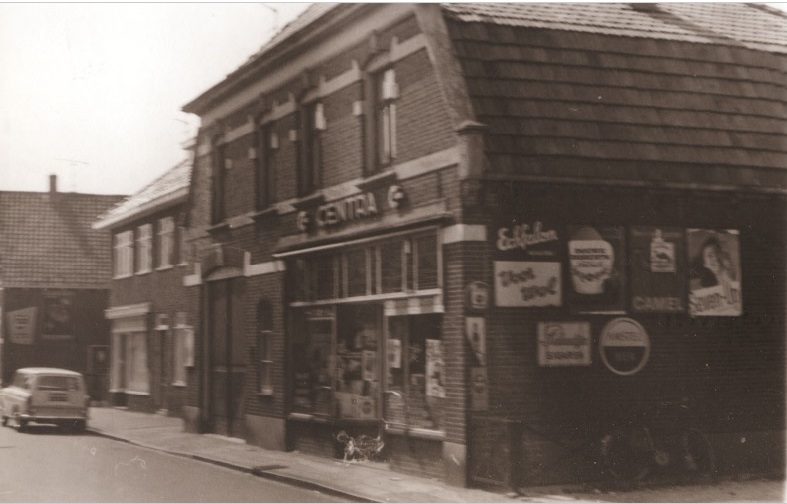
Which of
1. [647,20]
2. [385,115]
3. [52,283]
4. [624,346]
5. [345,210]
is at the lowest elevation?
[624,346]

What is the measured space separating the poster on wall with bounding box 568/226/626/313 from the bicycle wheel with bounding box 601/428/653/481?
1.73 m

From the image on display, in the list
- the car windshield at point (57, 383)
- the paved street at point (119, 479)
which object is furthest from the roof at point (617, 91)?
the car windshield at point (57, 383)

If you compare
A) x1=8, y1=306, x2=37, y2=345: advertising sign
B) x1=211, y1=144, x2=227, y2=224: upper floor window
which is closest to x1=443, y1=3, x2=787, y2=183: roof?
x1=211, y1=144, x2=227, y2=224: upper floor window

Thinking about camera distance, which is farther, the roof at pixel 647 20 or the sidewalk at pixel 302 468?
the roof at pixel 647 20

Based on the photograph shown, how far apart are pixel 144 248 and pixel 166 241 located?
239cm

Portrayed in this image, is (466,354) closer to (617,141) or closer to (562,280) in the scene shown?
(562,280)

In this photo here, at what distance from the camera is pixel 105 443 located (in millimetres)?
21125

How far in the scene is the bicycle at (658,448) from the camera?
1254cm

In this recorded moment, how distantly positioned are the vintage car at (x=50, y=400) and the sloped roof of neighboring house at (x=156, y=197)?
610 centimetres

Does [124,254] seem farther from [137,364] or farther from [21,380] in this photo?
[21,380]

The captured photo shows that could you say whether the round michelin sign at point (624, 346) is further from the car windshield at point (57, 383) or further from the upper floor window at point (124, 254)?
the upper floor window at point (124, 254)

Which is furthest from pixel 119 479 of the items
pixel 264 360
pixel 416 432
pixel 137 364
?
pixel 137 364

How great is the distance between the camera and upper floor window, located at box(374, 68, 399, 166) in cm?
1480

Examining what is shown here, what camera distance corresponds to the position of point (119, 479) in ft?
46.1
